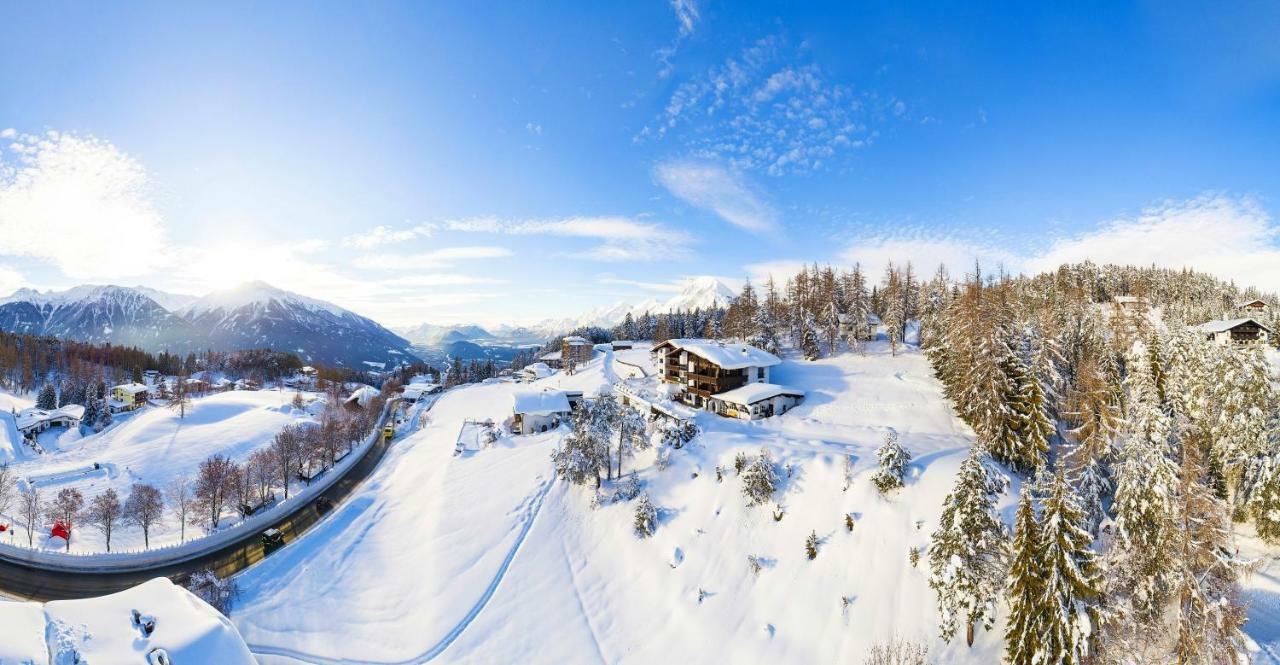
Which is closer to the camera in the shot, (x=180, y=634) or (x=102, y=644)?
(x=102, y=644)

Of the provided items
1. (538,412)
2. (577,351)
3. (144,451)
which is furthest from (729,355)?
(144,451)

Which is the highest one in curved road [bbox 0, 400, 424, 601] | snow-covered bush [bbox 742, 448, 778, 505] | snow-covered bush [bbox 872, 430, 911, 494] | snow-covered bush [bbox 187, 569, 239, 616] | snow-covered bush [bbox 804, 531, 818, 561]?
snow-covered bush [bbox 872, 430, 911, 494]

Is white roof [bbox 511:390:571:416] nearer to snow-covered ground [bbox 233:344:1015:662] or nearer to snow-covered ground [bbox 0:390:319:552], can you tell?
snow-covered ground [bbox 233:344:1015:662]

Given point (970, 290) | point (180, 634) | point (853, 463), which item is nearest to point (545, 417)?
point (853, 463)

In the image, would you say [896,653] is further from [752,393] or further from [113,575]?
[113,575]

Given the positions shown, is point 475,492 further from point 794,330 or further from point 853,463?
point 794,330

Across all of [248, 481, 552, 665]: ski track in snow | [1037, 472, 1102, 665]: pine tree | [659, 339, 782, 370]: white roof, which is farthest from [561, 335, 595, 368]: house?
[1037, 472, 1102, 665]: pine tree

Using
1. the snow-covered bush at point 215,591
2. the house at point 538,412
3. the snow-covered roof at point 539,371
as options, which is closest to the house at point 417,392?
the snow-covered roof at point 539,371
